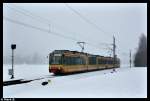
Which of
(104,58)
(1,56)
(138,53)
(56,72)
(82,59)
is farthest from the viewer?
(138,53)

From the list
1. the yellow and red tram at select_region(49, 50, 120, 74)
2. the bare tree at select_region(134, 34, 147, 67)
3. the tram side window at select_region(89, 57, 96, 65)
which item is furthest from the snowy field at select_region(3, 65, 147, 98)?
the bare tree at select_region(134, 34, 147, 67)

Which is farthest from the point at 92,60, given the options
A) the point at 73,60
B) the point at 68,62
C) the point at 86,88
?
the point at 86,88

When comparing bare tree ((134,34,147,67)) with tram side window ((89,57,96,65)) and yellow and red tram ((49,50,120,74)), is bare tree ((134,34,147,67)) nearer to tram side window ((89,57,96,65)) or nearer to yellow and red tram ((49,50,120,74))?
tram side window ((89,57,96,65))

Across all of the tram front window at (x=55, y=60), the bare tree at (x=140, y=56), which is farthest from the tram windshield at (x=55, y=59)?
the bare tree at (x=140, y=56)

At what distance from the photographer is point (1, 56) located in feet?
49.5

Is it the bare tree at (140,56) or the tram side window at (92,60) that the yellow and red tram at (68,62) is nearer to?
the tram side window at (92,60)

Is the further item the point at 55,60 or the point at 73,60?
the point at 73,60

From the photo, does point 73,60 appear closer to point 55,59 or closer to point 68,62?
point 68,62

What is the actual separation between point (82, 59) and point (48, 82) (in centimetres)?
1365

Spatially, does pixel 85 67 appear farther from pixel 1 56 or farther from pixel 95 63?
pixel 1 56

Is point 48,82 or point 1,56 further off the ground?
point 1,56

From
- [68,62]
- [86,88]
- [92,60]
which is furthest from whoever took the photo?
[92,60]

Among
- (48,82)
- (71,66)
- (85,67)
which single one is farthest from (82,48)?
(48,82)

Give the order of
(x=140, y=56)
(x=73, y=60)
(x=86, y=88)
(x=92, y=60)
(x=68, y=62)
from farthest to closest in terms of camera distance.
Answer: (x=140, y=56) → (x=92, y=60) → (x=73, y=60) → (x=68, y=62) → (x=86, y=88)
